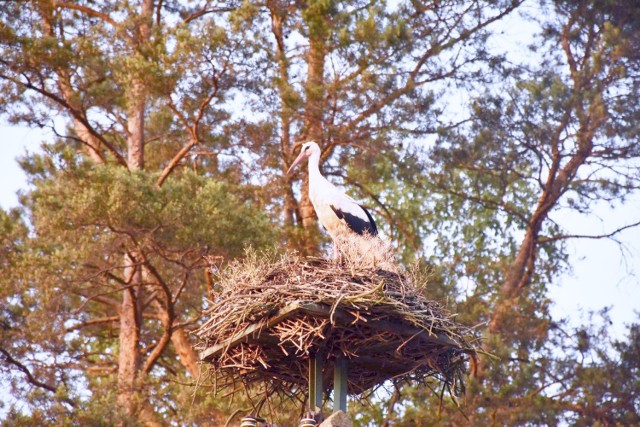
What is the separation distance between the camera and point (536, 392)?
1600 centimetres

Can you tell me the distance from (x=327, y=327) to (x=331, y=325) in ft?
0.25

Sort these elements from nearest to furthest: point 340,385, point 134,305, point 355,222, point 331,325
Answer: point 331,325
point 340,385
point 355,222
point 134,305

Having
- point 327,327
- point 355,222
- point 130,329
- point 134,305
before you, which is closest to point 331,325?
point 327,327

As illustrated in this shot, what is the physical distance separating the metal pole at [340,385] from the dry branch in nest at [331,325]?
8cm

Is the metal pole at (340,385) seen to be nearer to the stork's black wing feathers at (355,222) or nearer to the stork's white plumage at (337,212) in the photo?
the stork's white plumage at (337,212)

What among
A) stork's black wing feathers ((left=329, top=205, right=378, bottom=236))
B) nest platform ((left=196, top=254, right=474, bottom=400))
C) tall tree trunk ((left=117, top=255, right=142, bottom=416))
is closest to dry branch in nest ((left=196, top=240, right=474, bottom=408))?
nest platform ((left=196, top=254, right=474, bottom=400))

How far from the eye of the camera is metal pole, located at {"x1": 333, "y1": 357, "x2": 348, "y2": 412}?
24.3ft

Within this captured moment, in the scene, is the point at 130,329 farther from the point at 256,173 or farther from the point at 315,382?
the point at 315,382

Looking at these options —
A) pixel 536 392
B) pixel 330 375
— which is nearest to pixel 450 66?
pixel 536 392

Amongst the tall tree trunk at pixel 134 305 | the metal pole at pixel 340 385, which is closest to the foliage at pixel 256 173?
the tall tree trunk at pixel 134 305

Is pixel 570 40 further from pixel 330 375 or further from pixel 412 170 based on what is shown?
pixel 330 375

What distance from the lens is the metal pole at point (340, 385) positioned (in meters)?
7.42

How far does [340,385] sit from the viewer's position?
7559 millimetres

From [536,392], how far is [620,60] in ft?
16.4
